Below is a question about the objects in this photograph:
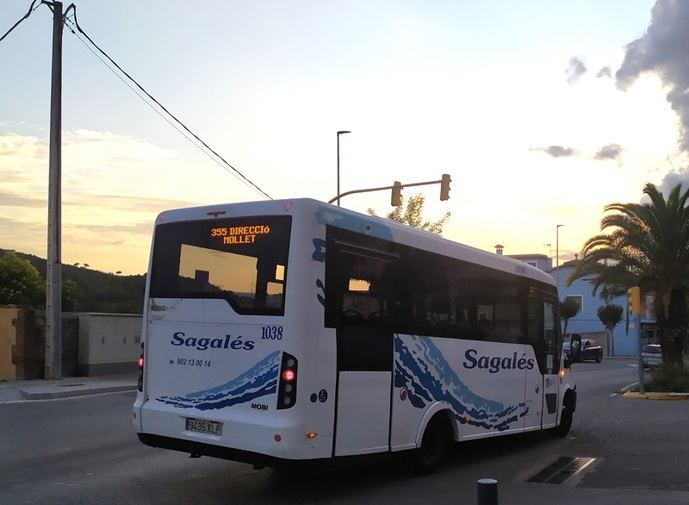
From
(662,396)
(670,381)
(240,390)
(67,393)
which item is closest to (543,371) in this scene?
(240,390)

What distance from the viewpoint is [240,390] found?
7094 millimetres

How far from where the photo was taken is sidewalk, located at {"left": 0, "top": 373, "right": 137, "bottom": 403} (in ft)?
55.2

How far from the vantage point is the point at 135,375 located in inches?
899

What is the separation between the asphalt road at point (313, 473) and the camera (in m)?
7.41

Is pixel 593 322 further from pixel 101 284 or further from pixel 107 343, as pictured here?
pixel 107 343

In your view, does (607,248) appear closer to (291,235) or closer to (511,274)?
(511,274)

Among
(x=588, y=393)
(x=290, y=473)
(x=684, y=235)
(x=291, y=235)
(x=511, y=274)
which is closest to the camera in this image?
(x=291, y=235)

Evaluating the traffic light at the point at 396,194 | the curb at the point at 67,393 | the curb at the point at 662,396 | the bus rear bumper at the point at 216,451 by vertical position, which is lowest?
the curb at the point at 662,396

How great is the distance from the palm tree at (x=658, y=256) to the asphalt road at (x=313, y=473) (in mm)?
12096

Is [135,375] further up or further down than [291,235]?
further down

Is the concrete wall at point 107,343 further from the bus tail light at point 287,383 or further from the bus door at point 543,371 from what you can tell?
the bus tail light at point 287,383

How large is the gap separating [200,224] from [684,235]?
20160mm

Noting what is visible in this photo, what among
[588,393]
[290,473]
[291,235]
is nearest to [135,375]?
[588,393]

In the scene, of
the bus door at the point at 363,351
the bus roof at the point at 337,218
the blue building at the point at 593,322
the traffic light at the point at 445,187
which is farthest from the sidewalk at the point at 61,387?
the blue building at the point at 593,322
